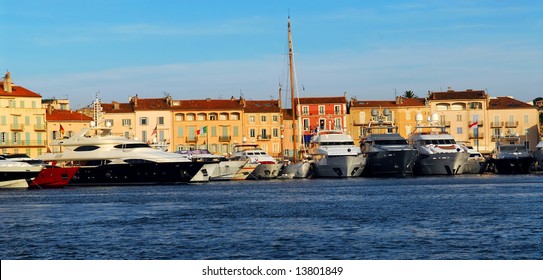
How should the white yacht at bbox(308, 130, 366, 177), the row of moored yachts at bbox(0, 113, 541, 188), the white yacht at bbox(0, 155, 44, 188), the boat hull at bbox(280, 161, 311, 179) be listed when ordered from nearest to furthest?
the white yacht at bbox(0, 155, 44, 188)
the row of moored yachts at bbox(0, 113, 541, 188)
the white yacht at bbox(308, 130, 366, 177)
the boat hull at bbox(280, 161, 311, 179)

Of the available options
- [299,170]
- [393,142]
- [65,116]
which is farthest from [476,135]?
[65,116]

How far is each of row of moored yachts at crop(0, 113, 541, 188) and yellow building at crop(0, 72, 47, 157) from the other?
18212 millimetres

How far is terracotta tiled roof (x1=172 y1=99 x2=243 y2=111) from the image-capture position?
15312 cm

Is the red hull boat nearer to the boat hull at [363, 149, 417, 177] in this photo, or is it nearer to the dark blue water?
the dark blue water

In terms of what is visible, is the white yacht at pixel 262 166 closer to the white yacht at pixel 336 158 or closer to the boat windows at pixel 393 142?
the white yacht at pixel 336 158

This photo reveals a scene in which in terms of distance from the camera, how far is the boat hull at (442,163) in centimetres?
11562

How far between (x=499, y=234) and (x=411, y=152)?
70.3 metres

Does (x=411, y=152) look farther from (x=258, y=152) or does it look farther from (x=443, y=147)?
(x=258, y=152)

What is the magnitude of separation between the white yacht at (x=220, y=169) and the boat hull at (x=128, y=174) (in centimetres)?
386

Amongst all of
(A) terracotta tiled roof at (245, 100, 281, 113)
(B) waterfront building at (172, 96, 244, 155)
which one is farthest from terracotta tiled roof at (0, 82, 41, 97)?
(A) terracotta tiled roof at (245, 100, 281, 113)

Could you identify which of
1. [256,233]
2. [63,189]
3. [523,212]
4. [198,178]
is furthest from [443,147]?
[256,233]

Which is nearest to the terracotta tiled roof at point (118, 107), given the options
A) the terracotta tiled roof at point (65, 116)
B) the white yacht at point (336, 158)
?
the terracotta tiled roof at point (65, 116)

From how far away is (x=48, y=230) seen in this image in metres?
46.8

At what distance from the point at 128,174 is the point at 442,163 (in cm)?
3814
